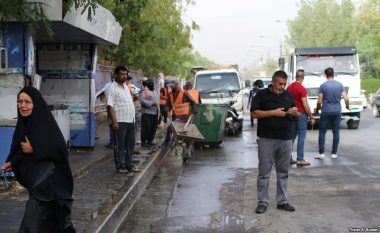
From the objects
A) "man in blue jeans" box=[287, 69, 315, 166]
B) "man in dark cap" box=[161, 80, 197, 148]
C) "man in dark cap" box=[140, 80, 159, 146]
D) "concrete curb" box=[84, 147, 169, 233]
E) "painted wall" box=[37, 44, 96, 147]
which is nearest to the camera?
"concrete curb" box=[84, 147, 169, 233]

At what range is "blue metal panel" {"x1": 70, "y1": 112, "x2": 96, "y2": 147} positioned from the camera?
11617mm

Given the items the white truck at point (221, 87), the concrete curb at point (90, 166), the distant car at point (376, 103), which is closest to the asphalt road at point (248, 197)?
the concrete curb at point (90, 166)

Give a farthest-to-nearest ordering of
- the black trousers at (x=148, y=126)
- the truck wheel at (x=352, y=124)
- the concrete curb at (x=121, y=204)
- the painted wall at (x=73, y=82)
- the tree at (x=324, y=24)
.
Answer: the tree at (x=324, y=24)
the truck wheel at (x=352, y=124)
the black trousers at (x=148, y=126)
the painted wall at (x=73, y=82)
the concrete curb at (x=121, y=204)

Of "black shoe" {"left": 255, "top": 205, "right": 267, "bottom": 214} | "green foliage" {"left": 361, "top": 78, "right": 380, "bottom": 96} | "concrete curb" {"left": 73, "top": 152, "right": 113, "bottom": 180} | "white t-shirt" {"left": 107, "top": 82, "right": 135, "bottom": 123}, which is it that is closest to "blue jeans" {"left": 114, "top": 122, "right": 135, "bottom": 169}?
"white t-shirt" {"left": 107, "top": 82, "right": 135, "bottom": 123}

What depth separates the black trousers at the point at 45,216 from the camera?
4438 mm

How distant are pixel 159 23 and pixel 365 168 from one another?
1425 cm

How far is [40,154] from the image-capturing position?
4.38 m

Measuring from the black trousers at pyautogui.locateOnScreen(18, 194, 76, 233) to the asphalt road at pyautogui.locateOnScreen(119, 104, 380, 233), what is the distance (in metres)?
1.62

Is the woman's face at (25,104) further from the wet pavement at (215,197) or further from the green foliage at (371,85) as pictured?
the green foliage at (371,85)

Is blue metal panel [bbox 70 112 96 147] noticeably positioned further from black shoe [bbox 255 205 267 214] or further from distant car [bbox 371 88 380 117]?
distant car [bbox 371 88 380 117]

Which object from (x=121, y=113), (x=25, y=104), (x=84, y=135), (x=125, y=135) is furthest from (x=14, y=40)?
(x=25, y=104)

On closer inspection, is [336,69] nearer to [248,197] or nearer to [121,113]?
[121,113]

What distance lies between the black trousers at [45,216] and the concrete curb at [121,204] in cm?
88

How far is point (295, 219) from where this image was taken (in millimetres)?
6418
